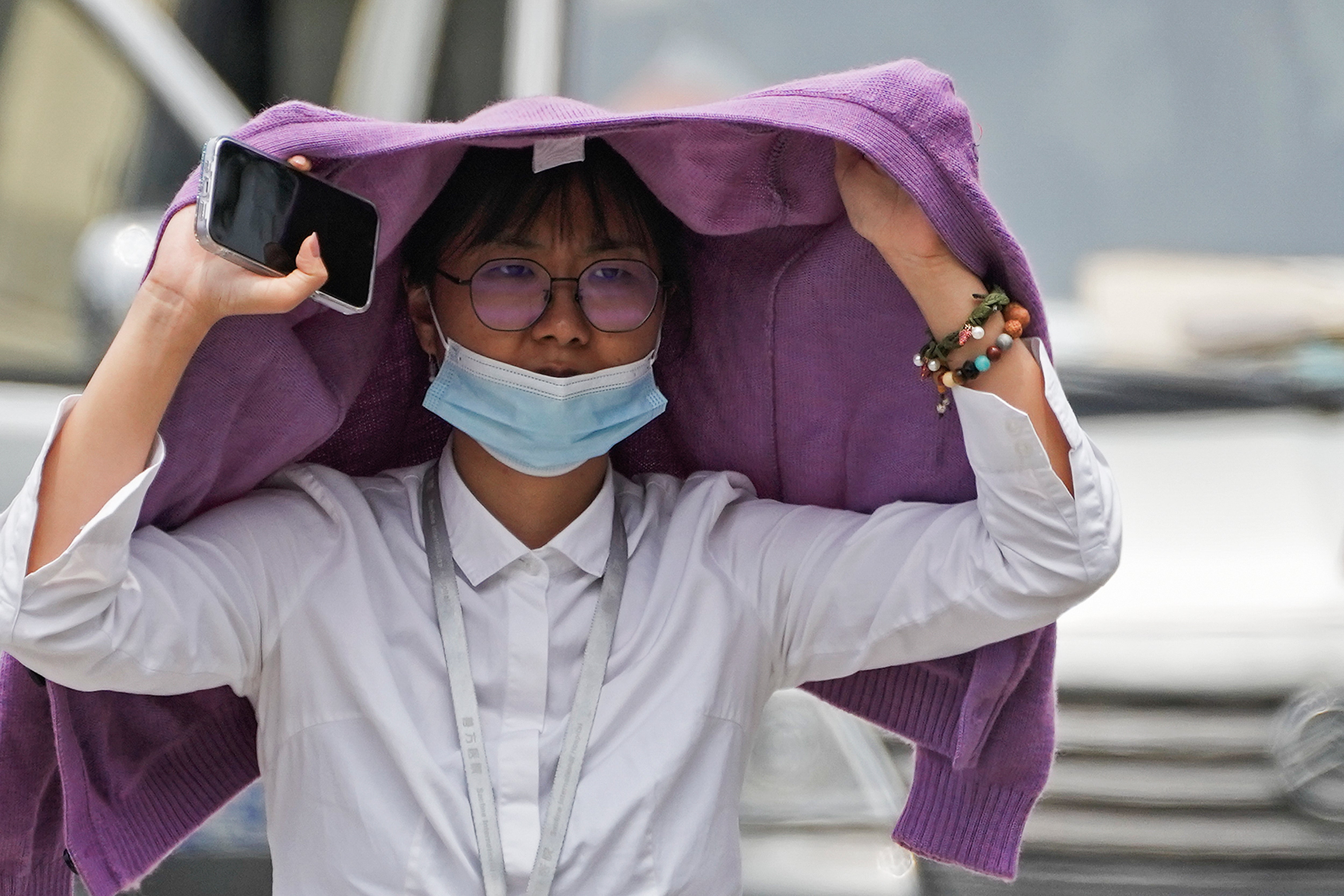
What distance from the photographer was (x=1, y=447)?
3.08 metres

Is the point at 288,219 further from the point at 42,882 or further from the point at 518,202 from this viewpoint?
the point at 42,882

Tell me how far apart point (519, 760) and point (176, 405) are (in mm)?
614

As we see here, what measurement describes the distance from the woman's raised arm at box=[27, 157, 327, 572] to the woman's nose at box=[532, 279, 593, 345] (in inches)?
14.9

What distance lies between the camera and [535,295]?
207 centimetres

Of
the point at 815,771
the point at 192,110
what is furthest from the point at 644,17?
the point at 815,771

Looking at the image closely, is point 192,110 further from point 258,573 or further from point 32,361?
point 258,573

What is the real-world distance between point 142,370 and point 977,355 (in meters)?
0.97

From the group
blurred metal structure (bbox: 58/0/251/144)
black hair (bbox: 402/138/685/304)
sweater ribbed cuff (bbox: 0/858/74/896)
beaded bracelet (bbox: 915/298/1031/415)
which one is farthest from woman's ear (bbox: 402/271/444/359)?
blurred metal structure (bbox: 58/0/251/144)

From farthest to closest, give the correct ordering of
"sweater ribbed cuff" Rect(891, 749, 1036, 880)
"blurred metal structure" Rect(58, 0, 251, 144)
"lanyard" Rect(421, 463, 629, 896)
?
"blurred metal structure" Rect(58, 0, 251, 144) → "sweater ribbed cuff" Rect(891, 749, 1036, 880) → "lanyard" Rect(421, 463, 629, 896)

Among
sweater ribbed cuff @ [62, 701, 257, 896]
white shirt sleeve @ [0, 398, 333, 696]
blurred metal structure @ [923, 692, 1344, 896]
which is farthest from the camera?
blurred metal structure @ [923, 692, 1344, 896]

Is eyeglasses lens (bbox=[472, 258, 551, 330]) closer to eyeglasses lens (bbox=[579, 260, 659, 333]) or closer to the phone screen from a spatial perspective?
eyeglasses lens (bbox=[579, 260, 659, 333])

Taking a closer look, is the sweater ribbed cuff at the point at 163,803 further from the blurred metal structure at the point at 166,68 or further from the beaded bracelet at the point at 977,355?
the blurred metal structure at the point at 166,68

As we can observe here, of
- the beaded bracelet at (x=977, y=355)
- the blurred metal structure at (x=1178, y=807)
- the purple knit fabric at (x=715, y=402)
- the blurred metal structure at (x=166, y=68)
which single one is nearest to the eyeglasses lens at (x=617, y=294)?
the purple knit fabric at (x=715, y=402)

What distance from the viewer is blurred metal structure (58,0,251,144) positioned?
11.0 feet
